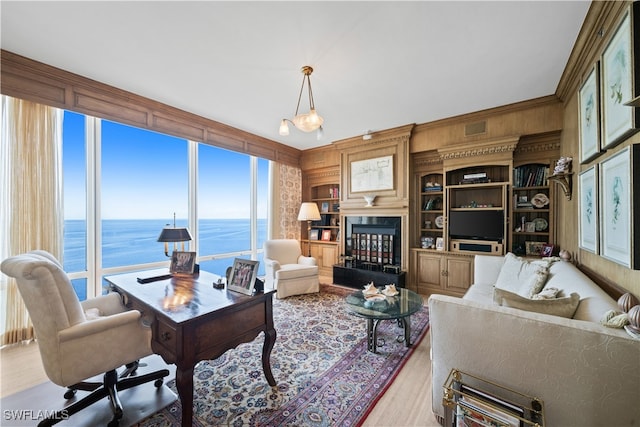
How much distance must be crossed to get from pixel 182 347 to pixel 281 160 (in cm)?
422

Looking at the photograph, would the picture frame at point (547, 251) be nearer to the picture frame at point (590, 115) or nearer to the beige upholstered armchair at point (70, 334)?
the picture frame at point (590, 115)

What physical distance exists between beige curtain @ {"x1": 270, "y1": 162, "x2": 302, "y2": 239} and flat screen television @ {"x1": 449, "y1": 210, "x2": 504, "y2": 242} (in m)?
3.07

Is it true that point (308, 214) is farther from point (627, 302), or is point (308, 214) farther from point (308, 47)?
point (627, 302)

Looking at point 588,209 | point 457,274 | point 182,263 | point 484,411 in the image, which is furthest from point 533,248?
point 182,263

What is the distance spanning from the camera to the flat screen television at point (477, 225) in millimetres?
3588

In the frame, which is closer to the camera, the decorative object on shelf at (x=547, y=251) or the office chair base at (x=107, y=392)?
the office chair base at (x=107, y=392)

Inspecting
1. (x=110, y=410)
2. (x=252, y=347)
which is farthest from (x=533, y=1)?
(x=110, y=410)

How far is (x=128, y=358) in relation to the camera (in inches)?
63.5

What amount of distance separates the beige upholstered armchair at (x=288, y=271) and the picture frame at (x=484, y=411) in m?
2.83

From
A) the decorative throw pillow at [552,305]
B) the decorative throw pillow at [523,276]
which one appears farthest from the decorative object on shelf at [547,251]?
the decorative throw pillow at [552,305]

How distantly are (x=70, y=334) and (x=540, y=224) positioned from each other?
497 cm

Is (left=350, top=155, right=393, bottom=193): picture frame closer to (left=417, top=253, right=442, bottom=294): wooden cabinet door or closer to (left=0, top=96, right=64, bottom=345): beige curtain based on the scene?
(left=417, top=253, right=442, bottom=294): wooden cabinet door

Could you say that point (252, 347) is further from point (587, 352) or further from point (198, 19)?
point (198, 19)

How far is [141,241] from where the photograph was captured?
11.4 feet
